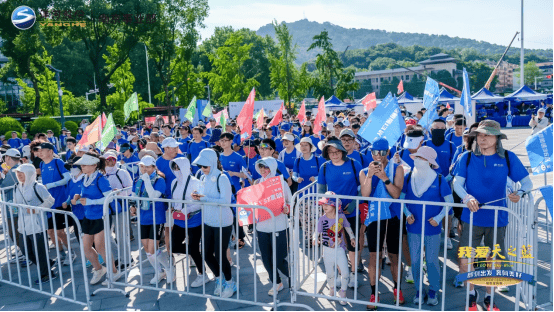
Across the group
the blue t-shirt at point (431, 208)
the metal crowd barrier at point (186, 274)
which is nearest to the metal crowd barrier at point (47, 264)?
the metal crowd barrier at point (186, 274)

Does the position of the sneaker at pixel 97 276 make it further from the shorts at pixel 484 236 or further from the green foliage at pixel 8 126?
the green foliage at pixel 8 126

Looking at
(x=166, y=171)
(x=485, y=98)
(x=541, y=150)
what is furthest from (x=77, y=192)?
(x=485, y=98)

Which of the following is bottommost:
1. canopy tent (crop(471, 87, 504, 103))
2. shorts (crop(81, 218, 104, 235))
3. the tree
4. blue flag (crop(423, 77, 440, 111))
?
shorts (crop(81, 218, 104, 235))

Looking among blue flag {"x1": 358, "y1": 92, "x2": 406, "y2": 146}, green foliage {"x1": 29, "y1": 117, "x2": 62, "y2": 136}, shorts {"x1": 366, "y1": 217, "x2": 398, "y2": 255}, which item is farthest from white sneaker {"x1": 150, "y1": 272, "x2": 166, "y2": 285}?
green foliage {"x1": 29, "y1": 117, "x2": 62, "y2": 136}

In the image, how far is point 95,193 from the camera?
572cm

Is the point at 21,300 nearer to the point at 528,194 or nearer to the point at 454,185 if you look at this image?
the point at 454,185

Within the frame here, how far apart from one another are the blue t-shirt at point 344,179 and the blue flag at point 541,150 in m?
1.80

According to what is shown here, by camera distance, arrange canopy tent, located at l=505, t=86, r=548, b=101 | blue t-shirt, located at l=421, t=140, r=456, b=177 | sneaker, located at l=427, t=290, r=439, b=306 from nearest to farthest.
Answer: sneaker, located at l=427, t=290, r=439, b=306 → blue t-shirt, located at l=421, t=140, r=456, b=177 → canopy tent, located at l=505, t=86, r=548, b=101

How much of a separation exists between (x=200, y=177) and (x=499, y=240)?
11.5ft

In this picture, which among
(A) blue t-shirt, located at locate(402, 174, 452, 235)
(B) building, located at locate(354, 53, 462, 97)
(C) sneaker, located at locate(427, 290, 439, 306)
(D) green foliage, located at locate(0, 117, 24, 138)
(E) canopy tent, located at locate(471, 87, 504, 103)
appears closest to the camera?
(A) blue t-shirt, located at locate(402, 174, 452, 235)

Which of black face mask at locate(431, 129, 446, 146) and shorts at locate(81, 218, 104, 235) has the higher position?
black face mask at locate(431, 129, 446, 146)

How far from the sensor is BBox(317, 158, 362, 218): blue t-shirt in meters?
5.21

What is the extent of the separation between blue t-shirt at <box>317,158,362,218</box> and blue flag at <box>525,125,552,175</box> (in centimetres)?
180

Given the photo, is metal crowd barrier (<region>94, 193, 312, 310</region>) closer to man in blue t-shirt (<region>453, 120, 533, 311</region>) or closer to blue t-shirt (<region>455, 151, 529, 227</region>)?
man in blue t-shirt (<region>453, 120, 533, 311</region>)
